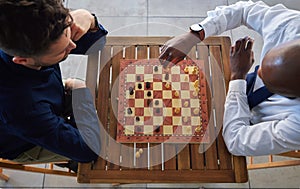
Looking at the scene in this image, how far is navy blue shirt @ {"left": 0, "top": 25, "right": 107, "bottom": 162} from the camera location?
83 centimetres

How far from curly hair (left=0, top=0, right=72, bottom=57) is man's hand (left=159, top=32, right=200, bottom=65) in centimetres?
43

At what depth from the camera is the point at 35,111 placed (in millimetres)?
857

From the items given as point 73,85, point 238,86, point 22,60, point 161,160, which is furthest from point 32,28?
point 238,86

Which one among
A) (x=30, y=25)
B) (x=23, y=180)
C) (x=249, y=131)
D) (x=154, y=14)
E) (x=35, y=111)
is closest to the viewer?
(x=30, y=25)

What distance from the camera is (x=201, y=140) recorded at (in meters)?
1.01

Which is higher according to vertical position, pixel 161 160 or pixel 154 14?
pixel 154 14

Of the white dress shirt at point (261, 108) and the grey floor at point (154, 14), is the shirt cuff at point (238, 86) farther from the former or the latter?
the grey floor at point (154, 14)

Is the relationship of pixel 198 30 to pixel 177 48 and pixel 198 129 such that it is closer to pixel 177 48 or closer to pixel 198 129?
pixel 177 48

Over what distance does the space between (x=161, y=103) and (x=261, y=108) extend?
0.33m

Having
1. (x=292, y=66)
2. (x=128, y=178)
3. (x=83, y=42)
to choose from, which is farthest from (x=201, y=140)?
(x=83, y=42)

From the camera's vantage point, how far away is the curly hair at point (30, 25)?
0.69 m

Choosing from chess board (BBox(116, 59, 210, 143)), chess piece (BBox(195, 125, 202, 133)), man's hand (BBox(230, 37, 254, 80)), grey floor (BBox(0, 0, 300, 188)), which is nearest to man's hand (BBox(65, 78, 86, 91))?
chess board (BBox(116, 59, 210, 143))

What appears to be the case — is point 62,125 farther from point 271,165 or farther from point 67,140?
point 271,165

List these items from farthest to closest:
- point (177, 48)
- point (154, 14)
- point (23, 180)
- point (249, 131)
Result: point (154, 14)
point (23, 180)
point (177, 48)
point (249, 131)
